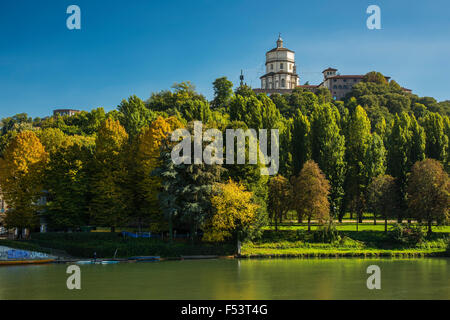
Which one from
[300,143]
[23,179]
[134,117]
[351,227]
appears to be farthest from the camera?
[134,117]

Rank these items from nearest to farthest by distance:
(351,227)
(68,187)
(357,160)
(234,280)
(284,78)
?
(234,280)
(68,187)
(351,227)
(357,160)
(284,78)

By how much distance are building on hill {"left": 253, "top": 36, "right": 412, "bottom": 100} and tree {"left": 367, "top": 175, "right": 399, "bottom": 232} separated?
271 ft

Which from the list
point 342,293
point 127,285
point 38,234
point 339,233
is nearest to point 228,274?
point 127,285

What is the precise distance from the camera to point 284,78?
135 m

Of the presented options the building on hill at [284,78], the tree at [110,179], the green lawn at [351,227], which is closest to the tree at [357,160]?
the green lawn at [351,227]

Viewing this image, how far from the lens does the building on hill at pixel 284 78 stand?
135250 mm

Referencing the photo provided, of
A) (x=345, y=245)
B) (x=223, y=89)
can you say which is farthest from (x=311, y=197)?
(x=223, y=89)

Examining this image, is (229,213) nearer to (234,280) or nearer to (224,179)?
(224,179)

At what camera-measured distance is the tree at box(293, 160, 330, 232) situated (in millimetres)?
47219

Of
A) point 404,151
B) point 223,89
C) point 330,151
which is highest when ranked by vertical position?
point 223,89

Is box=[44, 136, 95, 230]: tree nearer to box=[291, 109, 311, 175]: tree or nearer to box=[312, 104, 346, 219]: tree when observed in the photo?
box=[291, 109, 311, 175]: tree

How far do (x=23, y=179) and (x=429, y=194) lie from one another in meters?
40.4

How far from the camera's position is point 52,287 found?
92.6 ft
